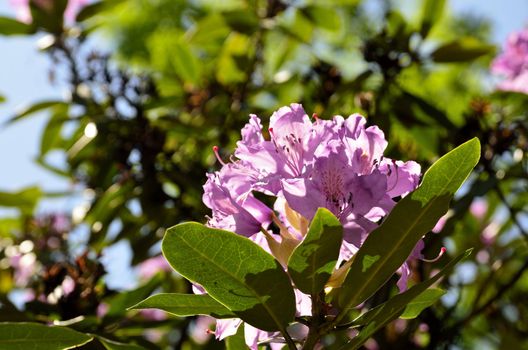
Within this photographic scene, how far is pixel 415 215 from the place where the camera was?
95 centimetres

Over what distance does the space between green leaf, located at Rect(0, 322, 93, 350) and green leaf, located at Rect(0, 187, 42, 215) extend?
140cm

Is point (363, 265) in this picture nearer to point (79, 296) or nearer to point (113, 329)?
point (113, 329)

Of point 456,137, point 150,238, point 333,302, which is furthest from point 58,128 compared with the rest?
point 333,302

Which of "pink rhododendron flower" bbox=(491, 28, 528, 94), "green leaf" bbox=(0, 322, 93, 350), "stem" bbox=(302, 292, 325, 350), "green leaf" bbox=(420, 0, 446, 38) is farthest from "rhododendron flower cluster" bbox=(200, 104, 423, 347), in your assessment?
"pink rhododendron flower" bbox=(491, 28, 528, 94)

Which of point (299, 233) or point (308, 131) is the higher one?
point (308, 131)

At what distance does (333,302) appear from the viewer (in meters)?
1.05

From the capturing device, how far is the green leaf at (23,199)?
244 cm

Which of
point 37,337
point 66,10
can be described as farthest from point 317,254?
point 66,10

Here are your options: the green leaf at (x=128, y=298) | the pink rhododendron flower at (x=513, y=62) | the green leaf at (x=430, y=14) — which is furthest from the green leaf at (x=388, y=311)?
the pink rhododendron flower at (x=513, y=62)

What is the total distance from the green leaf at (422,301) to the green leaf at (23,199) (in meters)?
1.70

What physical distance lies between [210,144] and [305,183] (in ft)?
4.86

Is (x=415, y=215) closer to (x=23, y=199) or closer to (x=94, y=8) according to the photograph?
(x=23, y=199)

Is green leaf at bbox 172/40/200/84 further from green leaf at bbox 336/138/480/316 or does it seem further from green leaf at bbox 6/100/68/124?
green leaf at bbox 336/138/480/316

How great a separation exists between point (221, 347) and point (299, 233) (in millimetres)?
891
